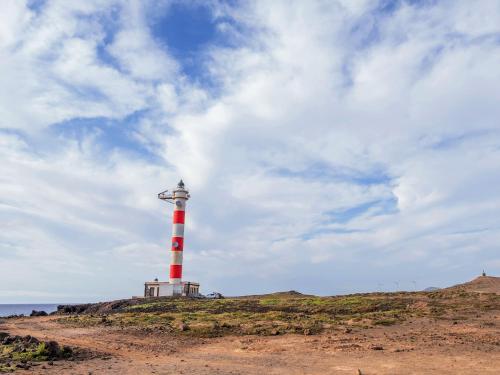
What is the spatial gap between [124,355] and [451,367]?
1408cm

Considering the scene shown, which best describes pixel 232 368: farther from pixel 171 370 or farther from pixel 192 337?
pixel 192 337

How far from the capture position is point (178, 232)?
73.3 metres

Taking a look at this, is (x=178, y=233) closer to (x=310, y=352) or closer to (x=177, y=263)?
(x=177, y=263)

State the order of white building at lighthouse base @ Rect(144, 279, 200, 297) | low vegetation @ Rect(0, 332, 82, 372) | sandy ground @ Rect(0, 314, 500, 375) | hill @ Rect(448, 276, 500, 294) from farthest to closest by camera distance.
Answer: white building at lighthouse base @ Rect(144, 279, 200, 297)
hill @ Rect(448, 276, 500, 294)
low vegetation @ Rect(0, 332, 82, 372)
sandy ground @ Rect(0, 314, 500, 375)

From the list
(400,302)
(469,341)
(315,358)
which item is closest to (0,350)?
(315,358)

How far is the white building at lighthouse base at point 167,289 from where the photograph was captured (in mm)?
71750

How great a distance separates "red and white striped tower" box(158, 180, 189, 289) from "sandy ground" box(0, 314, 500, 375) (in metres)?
42.3

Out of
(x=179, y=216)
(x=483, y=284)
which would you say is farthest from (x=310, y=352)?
(x=179, y=216)

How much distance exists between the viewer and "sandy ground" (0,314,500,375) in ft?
57.7

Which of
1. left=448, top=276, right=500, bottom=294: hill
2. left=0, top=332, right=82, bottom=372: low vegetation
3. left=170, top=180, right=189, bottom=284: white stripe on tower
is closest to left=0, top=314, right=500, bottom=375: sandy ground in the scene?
left=0, top=332, right=82, bottom=372: low vegetation

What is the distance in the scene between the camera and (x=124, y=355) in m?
21.5

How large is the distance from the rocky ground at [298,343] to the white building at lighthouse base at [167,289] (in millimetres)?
34374

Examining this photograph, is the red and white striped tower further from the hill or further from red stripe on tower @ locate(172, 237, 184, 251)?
the hill

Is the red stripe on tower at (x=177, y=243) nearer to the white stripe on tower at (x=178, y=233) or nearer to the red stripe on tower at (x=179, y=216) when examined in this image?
the white stripe on tower at (x=178, y=233)
